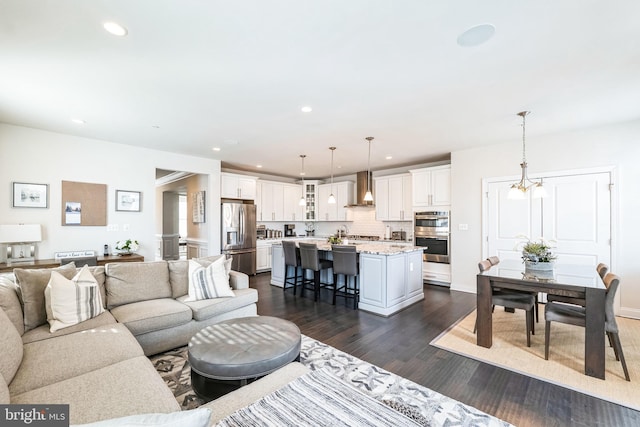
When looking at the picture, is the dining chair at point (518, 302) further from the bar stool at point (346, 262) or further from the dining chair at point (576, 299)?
the bar stool at point (346, 262)

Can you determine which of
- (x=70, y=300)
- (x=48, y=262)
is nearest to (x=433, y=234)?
(x=70, y=300)

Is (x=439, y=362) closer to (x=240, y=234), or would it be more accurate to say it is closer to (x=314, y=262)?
(x=314, y=262)

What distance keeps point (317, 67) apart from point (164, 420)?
2.53m

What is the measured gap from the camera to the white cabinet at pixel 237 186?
251 inches

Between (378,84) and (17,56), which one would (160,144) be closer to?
(17,56)

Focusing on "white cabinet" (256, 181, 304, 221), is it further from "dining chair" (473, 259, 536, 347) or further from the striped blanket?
the striped blanket

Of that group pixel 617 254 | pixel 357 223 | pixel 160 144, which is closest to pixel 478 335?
pixel 617 254

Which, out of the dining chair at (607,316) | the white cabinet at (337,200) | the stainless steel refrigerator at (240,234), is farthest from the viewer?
the white cabinet at (337,200)

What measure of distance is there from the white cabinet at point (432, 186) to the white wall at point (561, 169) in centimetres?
18

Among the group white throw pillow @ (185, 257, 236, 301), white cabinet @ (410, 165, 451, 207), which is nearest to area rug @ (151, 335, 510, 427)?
white throw pillow @ (185, 257, 236, 301)

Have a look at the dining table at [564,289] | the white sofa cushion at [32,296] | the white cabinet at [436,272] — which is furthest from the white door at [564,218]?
the white sofa cushion at [32,296]

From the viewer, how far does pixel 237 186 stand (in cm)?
661

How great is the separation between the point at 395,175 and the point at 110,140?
5674mm

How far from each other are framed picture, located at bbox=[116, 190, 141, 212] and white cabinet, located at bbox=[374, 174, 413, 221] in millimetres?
5119
